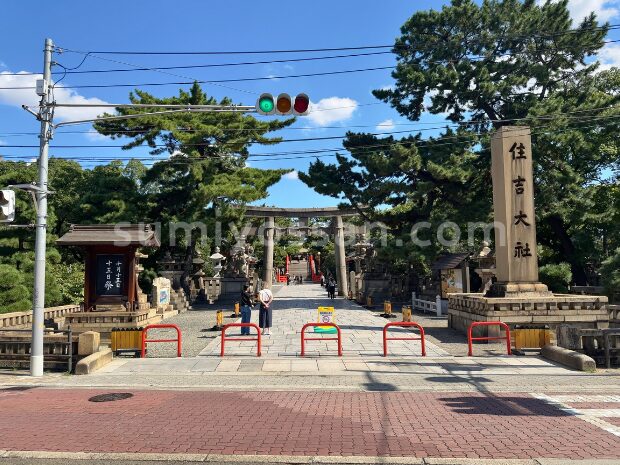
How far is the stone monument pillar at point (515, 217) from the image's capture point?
1733 cm

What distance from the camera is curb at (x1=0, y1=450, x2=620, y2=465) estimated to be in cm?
567

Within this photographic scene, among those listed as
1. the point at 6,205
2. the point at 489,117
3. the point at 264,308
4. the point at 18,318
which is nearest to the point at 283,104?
the point at 6,205

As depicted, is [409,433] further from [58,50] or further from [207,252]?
[207,252]

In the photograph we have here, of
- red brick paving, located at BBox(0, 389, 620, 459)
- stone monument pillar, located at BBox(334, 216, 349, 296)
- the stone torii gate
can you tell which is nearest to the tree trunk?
the stone torii gate

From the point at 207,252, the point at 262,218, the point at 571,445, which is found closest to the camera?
the point at 571,445

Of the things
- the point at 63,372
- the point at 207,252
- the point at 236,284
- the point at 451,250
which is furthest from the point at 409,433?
the point at 207,252

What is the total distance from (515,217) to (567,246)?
15177 millimetres

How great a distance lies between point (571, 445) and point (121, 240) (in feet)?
57.1

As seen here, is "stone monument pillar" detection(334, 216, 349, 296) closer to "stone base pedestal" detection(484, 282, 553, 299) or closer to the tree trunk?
the tree trunk

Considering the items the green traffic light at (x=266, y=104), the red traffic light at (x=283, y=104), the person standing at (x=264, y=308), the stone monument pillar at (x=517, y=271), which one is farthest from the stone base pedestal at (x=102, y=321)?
the stone monument pillar at (x=517, y=271)

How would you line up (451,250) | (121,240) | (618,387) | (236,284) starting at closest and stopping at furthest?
(618,387)
(121,240)
(451,250)
(236,284)

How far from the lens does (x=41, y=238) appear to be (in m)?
11.2

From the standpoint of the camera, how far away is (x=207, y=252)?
163 ft

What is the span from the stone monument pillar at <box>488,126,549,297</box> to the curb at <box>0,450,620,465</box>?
12.2 meters
